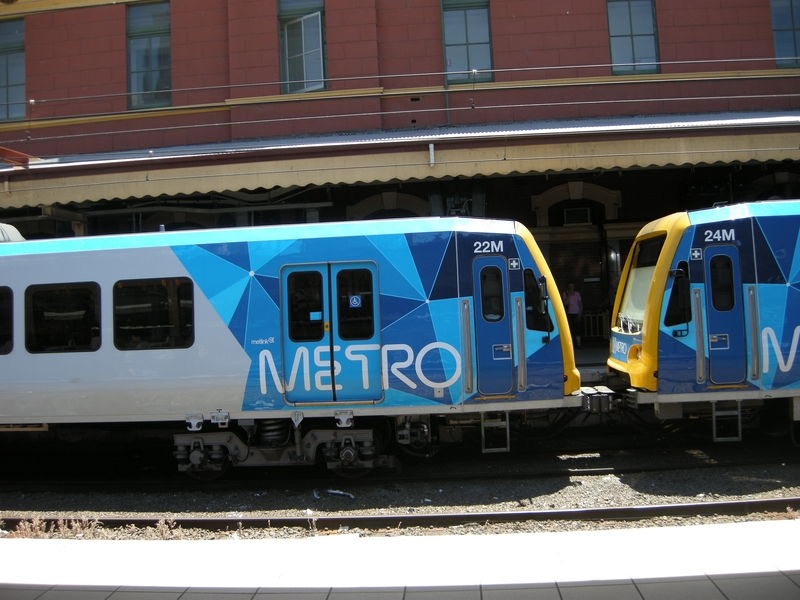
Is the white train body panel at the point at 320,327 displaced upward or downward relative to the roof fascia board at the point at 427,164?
downward

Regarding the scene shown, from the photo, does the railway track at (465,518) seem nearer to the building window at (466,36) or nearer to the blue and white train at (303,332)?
the blue and white train at (303,332)

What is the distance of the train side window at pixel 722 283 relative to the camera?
7.20m

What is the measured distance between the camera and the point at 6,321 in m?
7.45

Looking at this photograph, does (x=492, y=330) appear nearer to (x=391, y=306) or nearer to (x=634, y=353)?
(x=391, y=306)

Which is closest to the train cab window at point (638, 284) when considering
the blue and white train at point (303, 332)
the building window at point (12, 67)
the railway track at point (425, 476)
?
the blue and white train at point (303, 332)

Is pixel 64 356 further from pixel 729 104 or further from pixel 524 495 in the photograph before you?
pixel 729 104

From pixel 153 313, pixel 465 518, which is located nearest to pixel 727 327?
pixel 465 518

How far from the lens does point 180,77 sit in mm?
13219

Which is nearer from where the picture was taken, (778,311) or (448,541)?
(448,541)

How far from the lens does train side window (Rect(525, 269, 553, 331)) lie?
703 centimetres

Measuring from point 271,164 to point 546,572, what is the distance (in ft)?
26.2

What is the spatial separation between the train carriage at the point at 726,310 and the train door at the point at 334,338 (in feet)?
11.2

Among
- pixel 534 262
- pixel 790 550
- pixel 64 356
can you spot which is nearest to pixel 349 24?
pixel 534 262

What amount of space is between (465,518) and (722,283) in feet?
14.0
